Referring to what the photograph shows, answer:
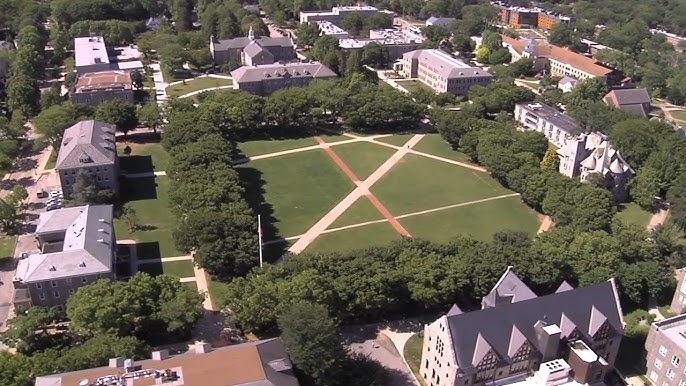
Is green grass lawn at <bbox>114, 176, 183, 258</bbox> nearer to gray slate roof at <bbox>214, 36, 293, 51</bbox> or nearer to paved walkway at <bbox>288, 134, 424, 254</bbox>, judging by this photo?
paved walkway at <bbox>288, 134, 424, 254</bbox>

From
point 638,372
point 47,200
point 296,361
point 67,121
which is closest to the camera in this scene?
point 296,361

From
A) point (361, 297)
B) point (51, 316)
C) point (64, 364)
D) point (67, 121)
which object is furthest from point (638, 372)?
point (67, 121)

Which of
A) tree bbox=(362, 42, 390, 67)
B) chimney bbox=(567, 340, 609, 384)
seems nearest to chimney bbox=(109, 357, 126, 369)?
chimney bbox=(567, 340, 609, 384)

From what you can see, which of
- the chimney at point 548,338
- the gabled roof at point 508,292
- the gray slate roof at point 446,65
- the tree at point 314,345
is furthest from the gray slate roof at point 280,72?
the chimney at point 548,338

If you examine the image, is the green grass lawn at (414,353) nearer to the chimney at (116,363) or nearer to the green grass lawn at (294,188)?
the green grass lawn at (294,188)

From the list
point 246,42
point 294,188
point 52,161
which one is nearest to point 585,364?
point 294,188

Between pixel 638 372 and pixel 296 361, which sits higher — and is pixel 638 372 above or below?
below

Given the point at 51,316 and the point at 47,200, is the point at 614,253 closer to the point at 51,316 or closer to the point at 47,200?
the point at 51,316
